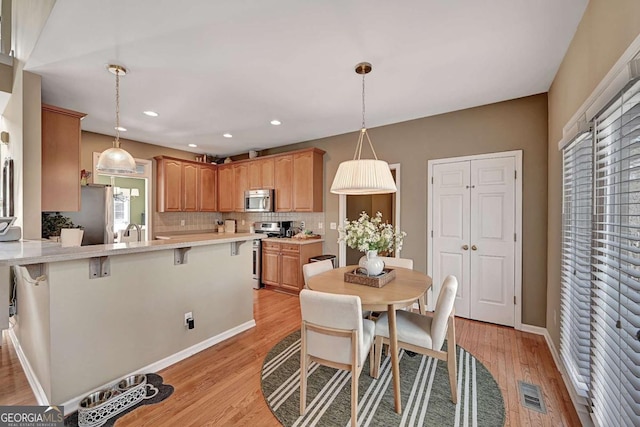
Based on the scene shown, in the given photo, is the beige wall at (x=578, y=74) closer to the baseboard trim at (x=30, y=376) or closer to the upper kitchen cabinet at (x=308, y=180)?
the upper kitchen cabinet at (x=308, y=180)

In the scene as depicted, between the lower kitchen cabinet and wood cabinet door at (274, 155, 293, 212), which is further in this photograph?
wood cabinet door at (274, 155, 293, 212)

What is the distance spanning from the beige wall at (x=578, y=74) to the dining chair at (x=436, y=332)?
1.26 m

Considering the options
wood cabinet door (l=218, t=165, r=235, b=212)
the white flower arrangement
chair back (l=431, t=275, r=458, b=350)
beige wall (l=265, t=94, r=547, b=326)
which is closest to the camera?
chair back (l=431, t=275, r=458, b=350)

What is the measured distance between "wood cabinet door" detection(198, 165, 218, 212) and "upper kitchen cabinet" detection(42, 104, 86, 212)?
2721mm

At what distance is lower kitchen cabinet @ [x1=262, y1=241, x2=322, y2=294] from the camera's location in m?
4.38

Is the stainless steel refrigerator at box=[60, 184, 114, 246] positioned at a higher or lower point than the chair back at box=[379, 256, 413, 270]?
higher

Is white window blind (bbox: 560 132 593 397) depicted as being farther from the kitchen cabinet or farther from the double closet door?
the kitchen cabinet

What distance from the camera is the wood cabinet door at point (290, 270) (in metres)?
4.39

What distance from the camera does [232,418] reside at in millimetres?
1809

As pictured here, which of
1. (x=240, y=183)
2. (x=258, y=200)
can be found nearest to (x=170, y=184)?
(x=240, y=183)

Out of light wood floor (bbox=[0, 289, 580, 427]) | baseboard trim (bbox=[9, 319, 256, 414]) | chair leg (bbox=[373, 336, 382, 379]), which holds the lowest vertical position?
light wood floor (bbox=[0, 289, 580, 427])

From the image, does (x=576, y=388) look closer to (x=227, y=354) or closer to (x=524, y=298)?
(x=524, y=298)

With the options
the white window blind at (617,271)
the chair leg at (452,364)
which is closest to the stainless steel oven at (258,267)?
the chair leg at (452,364)

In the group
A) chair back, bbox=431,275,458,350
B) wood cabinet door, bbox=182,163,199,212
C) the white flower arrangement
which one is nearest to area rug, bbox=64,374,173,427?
the white flower arrangement
